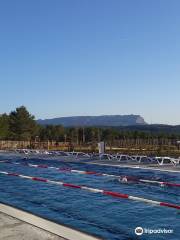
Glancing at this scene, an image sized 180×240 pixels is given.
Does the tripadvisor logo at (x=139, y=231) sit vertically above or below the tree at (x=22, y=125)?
below

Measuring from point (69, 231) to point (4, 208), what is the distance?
88.0 inches

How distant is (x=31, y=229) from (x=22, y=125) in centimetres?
6556

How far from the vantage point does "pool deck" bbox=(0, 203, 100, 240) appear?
630 cm

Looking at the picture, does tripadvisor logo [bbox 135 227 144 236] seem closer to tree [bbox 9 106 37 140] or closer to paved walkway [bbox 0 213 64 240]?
paved walkway [bbox 0 213 64 240]

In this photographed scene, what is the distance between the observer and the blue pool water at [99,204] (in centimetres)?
835

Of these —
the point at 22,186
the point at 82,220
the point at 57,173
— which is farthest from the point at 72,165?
the point at 82,220

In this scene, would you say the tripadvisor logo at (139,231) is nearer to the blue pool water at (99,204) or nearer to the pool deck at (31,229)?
the blue pool water at (99,204)

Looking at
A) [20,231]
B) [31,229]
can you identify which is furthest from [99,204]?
[20,231]

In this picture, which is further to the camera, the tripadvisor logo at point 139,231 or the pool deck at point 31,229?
the tripadvisor logo at point 139,231

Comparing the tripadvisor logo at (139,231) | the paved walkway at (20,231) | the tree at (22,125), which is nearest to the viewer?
the paved walkway at (20,231)

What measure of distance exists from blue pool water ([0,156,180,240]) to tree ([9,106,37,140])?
53.8m

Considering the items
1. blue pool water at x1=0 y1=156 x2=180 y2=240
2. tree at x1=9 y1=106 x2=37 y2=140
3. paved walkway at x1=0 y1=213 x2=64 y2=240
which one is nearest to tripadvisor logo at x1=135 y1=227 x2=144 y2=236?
blue pool water at x1=0 y1=156 x2=180 y2=240

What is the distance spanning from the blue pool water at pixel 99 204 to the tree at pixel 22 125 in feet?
177

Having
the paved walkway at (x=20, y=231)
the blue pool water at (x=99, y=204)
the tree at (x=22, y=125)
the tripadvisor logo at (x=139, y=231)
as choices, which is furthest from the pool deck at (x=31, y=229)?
the tree at (x=22, y=125)
